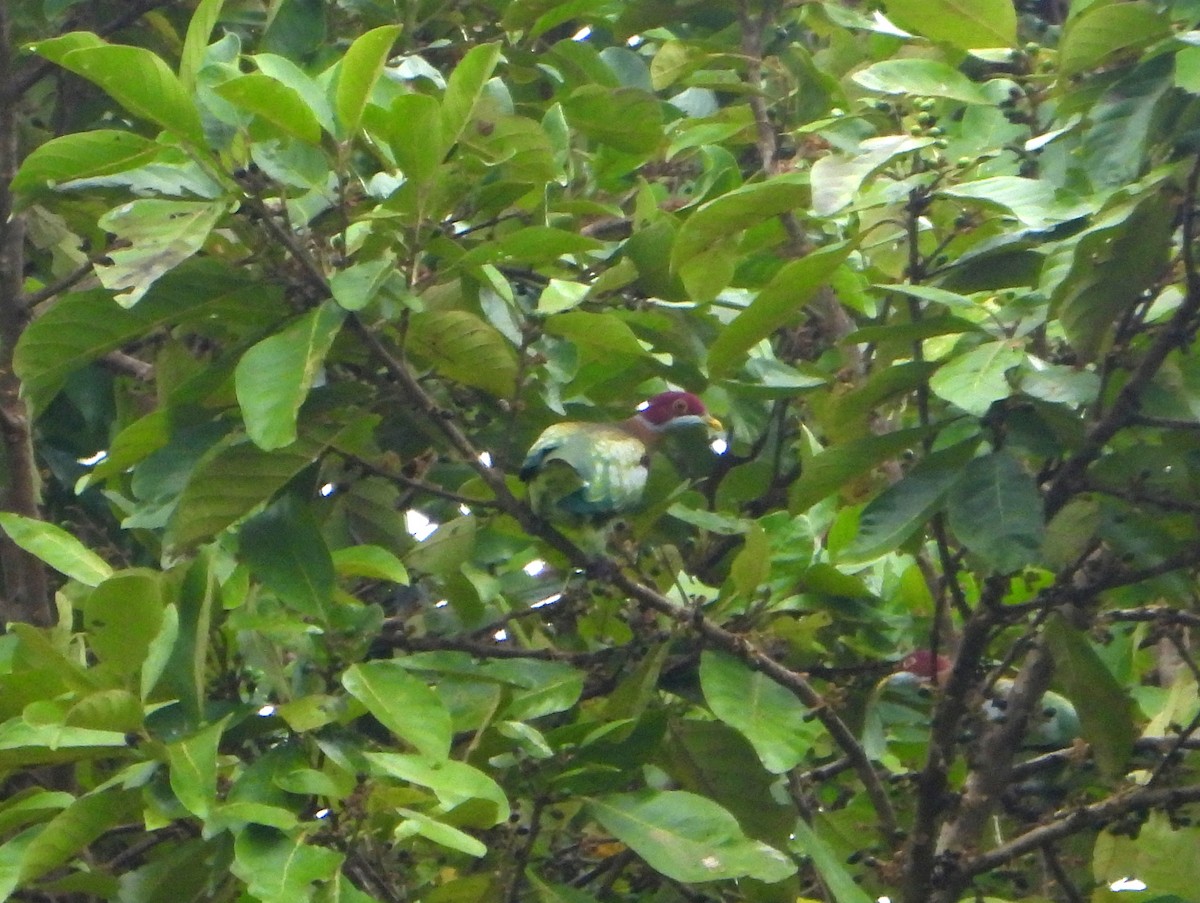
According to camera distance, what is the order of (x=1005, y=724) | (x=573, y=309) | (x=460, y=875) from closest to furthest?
(x=573, y=309) → (x=1005, y=724) → (x=460, y=875)

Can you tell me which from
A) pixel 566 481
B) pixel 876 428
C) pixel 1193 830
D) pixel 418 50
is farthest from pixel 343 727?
pixel 418 50

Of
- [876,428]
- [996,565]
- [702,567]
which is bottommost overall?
[702,567]

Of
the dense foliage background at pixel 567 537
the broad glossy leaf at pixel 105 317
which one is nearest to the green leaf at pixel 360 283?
the dense foliage background at pixel 567 537

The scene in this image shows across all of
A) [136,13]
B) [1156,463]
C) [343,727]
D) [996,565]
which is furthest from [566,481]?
A: [136,13]

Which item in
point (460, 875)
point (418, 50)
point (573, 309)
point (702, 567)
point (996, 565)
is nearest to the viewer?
point (996, 565)

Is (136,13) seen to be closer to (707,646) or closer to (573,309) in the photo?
(573,309)

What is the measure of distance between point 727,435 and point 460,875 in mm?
1130

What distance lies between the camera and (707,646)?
2.66m

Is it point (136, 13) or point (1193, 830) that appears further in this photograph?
point (136, 13)

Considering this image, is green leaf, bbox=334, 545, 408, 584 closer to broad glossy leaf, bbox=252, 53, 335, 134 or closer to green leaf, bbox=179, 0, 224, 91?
broad glossy leaf, bbox=252, 53, 335, 134

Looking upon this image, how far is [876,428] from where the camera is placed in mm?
3219

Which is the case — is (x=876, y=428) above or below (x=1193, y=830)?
above

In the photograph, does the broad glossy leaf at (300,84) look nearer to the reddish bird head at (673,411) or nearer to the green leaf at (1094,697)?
the reddish bird head at (673,411)

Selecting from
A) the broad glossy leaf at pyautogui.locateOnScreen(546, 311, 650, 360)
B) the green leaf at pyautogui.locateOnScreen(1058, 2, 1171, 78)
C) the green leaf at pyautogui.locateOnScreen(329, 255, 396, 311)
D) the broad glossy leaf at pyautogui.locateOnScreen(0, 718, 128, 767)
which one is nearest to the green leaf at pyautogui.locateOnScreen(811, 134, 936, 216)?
the green leaf at pyautogui.locateOnScreen(1058, 2, 1171, 78)
